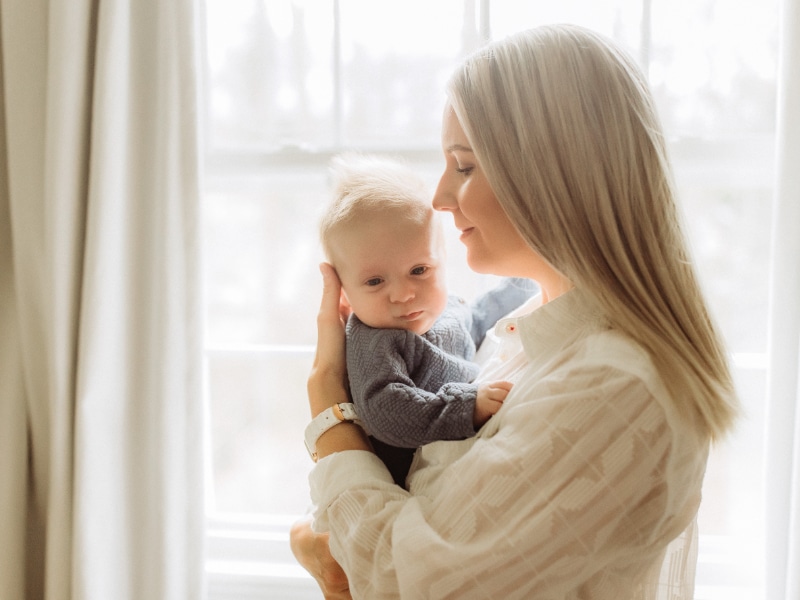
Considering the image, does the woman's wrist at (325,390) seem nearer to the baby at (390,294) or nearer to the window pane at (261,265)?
the baby at (390,294)

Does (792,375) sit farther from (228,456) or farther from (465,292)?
(228,456)

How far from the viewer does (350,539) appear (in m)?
1.06

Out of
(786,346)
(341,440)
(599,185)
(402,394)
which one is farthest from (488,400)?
(786,346)

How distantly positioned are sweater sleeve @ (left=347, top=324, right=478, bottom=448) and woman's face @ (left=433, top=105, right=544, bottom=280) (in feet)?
0.67

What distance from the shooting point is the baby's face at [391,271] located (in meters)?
1.26

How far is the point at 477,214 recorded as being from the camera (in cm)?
117

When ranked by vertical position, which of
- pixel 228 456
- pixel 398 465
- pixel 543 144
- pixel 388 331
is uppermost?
pixel 543 144

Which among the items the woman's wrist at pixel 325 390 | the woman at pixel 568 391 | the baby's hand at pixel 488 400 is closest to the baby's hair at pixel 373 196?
the woman at pixel 568 391

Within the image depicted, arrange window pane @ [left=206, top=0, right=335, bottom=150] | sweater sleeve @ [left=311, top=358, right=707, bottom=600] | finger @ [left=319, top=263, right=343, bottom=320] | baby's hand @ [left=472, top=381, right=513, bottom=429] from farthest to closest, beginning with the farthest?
window pane @ [left=206, top=0, right=335, bottom=150] < finger @ [left=319, top=263, right=343, bottom=320] < baby's hand @ [left=472, top=381, right=513, bottom=429] < sweater sleeve @ [left=311, top=358, right=707, bottom=600]

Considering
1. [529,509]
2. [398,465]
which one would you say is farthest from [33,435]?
[529,509]

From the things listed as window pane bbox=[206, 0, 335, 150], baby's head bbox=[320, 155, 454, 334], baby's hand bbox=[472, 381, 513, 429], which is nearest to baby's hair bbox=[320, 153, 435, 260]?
baby's head bbox=[320, 155, 454, 334]

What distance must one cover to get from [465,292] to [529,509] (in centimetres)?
93

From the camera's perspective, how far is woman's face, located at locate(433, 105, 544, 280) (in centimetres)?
117

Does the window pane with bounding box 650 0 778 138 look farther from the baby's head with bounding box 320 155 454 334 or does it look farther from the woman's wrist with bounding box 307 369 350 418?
the woman's wrist with bounding box 307 369 350 418
